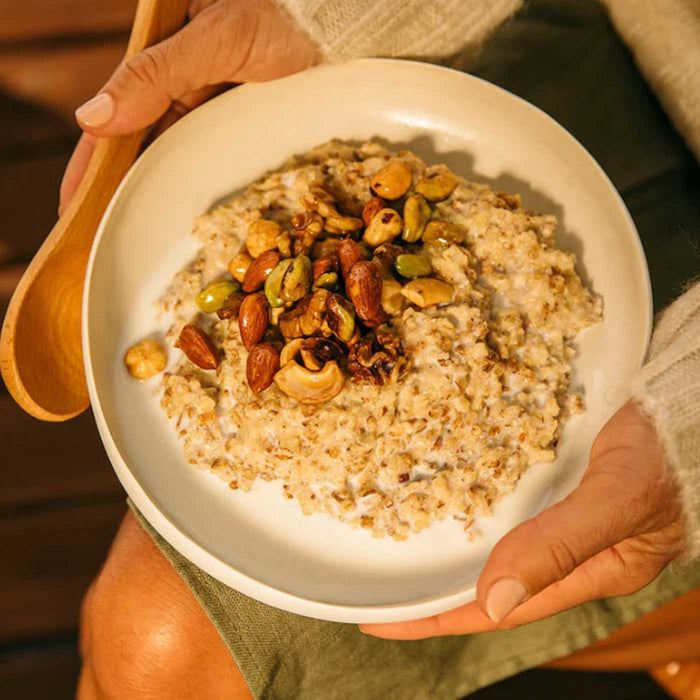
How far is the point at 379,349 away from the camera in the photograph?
73cm

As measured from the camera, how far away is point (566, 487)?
2.45 feet

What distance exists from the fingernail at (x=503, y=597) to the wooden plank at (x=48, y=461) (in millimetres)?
815

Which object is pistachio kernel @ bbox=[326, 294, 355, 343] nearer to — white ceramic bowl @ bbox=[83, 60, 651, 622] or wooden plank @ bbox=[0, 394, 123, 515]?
white ceramic bowl @ bbox=[83, 60, 651, 622]

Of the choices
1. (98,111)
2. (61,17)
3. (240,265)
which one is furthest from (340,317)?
(61,17)

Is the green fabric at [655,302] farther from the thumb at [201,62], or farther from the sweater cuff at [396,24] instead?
the thumb at [201,62]

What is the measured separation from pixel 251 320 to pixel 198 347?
65 mm

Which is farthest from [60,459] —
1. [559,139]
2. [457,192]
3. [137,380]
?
[559,139]

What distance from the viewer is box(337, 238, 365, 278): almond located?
0.75 metres

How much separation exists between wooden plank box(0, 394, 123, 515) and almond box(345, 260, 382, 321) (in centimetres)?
70

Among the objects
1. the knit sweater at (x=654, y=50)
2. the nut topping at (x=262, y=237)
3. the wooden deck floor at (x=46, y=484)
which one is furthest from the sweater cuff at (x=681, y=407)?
the wooden deck floor at (x=46, y=484)

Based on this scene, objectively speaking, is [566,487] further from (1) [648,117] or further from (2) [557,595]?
(1) [648,117]

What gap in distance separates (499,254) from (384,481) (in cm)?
A: 27

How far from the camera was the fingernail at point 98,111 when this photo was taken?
2.68 ft

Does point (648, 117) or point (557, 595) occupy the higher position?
point (648, 117)
